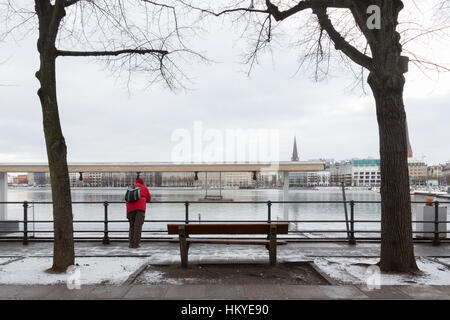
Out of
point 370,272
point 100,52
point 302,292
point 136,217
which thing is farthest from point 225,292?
point 100,52

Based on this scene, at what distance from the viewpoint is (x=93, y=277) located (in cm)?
549

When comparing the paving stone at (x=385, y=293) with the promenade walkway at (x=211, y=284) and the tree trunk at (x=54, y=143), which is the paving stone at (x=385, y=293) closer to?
the promenade walkway at (x=211, y=284)

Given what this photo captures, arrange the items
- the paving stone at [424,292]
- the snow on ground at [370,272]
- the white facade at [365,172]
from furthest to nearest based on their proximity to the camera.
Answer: the white facade at [365,172]
the snow on ground at [370,272]
the paving stone at [424,292]

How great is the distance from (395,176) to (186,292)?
3.69 metres

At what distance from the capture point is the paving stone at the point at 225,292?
451 cm

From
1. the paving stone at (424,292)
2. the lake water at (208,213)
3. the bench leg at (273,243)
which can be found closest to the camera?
the paving stone at (424,292)

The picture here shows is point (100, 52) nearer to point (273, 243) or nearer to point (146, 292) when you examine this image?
point (146, 292)

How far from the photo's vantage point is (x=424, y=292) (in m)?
4.69

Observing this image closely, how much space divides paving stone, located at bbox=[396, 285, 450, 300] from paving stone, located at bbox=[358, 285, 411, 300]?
0.31 ft

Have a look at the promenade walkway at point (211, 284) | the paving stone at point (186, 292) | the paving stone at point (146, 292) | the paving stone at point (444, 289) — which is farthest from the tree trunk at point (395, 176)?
the paving stone at point (146, 292)

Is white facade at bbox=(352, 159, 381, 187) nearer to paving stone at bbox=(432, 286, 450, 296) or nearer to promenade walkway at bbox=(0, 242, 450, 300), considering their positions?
promenade walkway at bbox=(0, 242, 450, 300)

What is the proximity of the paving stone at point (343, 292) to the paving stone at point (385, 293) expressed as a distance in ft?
0.32
